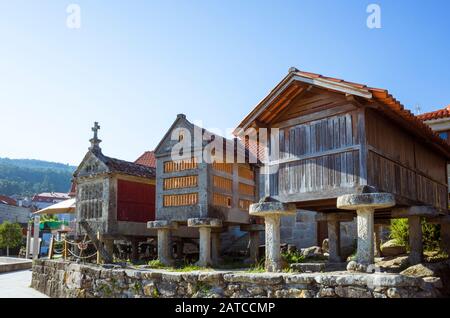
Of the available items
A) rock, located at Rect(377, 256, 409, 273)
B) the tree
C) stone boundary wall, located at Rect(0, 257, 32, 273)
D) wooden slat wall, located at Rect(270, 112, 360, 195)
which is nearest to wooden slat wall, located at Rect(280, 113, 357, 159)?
wooden slat wall, located at Rect(270, 112, 360, 195)

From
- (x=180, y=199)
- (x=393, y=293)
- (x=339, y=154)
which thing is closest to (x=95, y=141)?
(x=180, y=199)

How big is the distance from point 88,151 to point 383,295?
1171 cm

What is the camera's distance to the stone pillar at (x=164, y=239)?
42.4 feet

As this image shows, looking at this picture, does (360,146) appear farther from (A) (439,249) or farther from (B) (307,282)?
(A) (439,249)

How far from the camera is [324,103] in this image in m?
9.26

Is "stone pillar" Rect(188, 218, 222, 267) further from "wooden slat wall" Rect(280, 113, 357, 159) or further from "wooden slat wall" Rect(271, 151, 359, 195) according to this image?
"wooden slat wall" Rect(280, 113, 357, 159)

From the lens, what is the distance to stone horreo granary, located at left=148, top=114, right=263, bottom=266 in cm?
1242

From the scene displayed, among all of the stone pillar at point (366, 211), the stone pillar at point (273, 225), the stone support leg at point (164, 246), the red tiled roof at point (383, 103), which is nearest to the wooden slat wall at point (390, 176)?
the stone pillar at point (366, 211)

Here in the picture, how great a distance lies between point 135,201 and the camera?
15.6 meters

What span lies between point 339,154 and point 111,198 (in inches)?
333

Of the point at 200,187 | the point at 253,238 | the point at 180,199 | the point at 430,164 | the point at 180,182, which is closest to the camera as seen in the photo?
the point at 430,164

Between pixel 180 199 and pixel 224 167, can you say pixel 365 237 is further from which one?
pixel 180 199

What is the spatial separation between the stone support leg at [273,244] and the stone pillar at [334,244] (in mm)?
2558

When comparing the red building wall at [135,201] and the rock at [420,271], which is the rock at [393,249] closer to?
the rock at [420,271]
